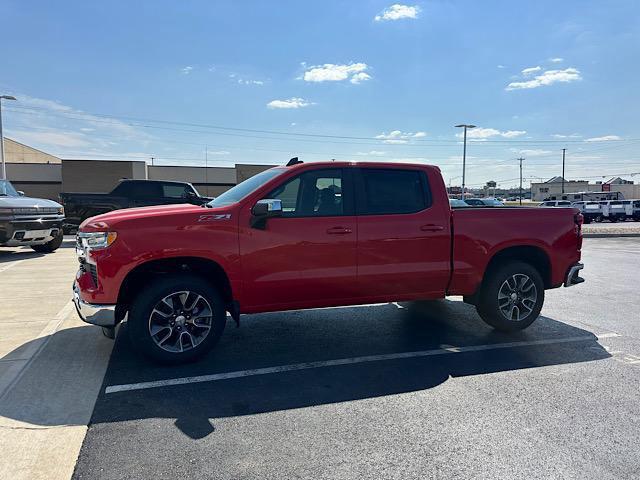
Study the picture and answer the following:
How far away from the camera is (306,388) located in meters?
4.04

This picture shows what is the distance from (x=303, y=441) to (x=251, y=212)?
7.14 feet

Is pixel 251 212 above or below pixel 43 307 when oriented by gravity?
above

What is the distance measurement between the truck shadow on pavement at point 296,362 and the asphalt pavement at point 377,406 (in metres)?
0.02

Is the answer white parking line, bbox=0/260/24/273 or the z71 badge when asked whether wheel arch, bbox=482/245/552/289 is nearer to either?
the z71 badge

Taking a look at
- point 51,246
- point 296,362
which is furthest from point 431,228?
point 51,246

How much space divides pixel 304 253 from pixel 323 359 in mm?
1111

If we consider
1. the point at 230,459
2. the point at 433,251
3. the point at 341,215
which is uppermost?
the point at 341,215

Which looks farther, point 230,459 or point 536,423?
point 536,423

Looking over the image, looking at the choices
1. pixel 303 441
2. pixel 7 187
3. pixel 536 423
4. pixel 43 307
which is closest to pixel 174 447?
pixel 303 441

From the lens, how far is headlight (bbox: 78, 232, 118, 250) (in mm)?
4180

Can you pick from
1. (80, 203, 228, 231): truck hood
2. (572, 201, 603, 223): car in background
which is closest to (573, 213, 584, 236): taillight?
(80, 203, 228, 231): truck hood

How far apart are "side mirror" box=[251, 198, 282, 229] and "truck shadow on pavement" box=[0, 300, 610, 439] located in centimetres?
140

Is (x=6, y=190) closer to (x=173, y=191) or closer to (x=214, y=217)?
(x=173, y=191)

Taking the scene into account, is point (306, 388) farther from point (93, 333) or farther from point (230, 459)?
point (93, 333)
